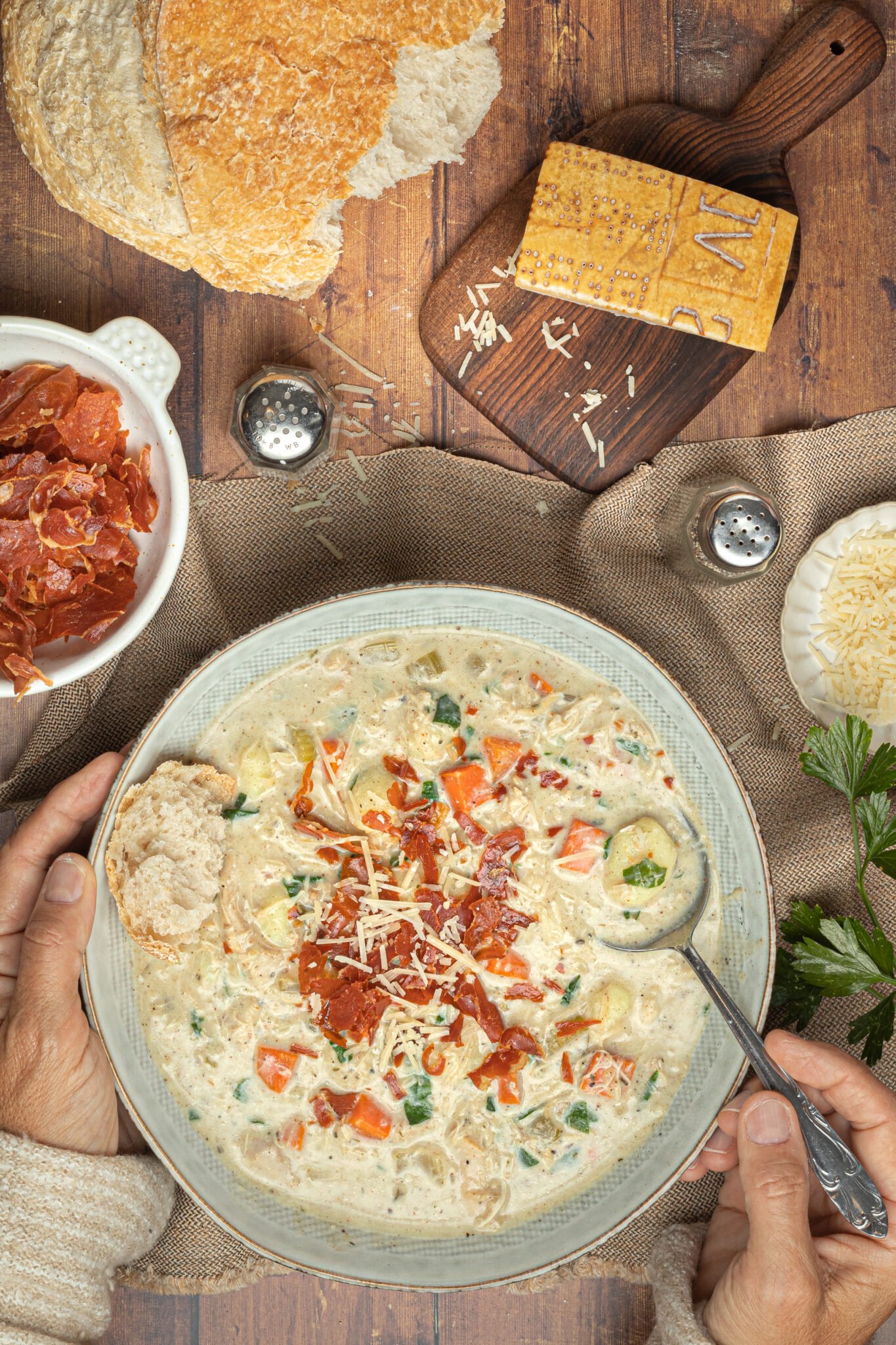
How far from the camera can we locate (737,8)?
3436 mm

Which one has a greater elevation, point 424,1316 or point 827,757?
point 827,757

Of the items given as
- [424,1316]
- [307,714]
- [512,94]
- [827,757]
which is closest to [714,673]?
[827,757]

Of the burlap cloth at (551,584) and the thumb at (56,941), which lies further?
the burlap cloth at (551,584)

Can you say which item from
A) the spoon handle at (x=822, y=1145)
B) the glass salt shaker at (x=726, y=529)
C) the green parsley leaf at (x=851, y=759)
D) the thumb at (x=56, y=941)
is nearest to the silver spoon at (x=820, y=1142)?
the spoon handle at (x=822, y=1145)

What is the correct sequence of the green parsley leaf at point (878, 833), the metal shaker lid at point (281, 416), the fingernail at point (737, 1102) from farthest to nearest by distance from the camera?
1. the metal shaker lid at point (281, 416)
2. the fingernail at point (737, 1102)
3. the green parsley leaf at point (878, 833)

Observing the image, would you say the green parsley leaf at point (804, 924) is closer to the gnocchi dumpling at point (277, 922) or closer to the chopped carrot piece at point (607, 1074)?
the chopped carrot piece at point (607, 1074)

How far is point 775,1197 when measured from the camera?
3.00 meters

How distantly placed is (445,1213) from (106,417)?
2774 mm

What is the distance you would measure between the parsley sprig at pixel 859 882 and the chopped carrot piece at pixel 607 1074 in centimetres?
63

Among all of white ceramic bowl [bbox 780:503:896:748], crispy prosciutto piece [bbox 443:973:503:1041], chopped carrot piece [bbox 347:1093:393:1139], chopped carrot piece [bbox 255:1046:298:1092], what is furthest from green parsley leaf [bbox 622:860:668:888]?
chopped carrot piece [bbox 255:1046:298:1092]

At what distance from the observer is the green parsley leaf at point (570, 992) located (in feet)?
10.8

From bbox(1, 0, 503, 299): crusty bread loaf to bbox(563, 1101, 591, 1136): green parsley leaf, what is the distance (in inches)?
112

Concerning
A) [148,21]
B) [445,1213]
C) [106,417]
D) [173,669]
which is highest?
[148,21]

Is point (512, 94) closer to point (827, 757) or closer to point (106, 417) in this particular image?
point (106, 417)
